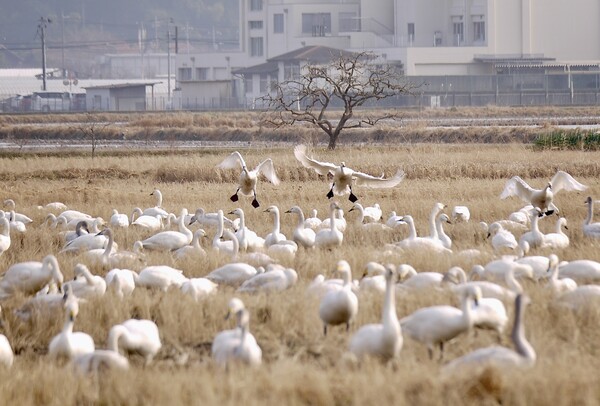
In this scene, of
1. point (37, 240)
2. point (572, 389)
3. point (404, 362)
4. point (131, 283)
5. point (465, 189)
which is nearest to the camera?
point (572, 389)

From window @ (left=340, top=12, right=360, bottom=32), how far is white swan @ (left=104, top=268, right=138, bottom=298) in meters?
70.1

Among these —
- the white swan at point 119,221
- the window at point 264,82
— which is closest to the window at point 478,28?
the window at point 264,82

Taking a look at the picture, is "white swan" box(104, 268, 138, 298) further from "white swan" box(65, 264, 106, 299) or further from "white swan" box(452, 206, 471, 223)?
"white swan" box(452, 206, 471, 223)

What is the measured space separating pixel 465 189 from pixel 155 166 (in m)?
9.20

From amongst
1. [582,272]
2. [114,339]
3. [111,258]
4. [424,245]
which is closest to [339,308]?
[114,339]

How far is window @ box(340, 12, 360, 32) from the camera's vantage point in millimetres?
81250

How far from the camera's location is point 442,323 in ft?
27.9

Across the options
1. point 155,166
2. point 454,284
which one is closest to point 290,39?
point 155,166

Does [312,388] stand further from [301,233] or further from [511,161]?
[511,161]

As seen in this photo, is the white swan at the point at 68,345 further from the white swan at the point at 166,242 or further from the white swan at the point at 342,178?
the white swan at the point at 342,178

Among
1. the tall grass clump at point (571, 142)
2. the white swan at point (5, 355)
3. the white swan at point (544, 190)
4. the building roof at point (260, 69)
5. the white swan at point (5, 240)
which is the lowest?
the white swan at point (5, 355)

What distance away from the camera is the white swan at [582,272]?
1140cm

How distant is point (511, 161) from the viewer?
26938mm

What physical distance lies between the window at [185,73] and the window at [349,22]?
15.5 meters
